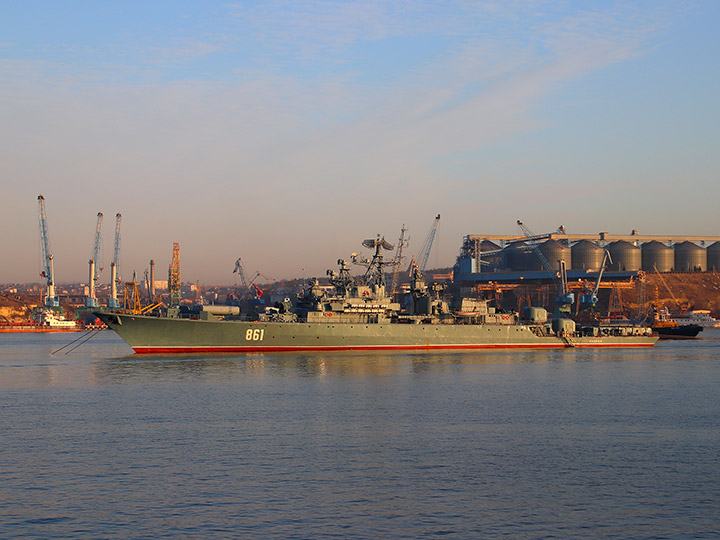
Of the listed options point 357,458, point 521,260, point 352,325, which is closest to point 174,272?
point 521,260

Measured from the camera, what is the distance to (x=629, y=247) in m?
197

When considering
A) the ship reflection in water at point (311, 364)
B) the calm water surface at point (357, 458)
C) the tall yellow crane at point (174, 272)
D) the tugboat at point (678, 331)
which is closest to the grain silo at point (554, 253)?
the tugboat at point (678, 331)

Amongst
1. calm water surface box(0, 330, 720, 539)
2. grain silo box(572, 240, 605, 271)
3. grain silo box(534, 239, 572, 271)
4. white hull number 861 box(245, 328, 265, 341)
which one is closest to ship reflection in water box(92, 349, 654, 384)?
white hull number 861 box(245, 328, 265, 341)

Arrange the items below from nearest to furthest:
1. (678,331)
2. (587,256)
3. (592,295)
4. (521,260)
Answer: (678,331)
(592,295)
(587,256)
(521,260)

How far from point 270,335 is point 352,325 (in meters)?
7.87

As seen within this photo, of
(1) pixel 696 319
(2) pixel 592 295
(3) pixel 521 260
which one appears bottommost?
(1) pixel 696 319

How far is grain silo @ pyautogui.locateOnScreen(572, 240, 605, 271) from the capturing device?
636 feet

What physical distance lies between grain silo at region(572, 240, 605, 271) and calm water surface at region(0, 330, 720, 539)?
496 feet

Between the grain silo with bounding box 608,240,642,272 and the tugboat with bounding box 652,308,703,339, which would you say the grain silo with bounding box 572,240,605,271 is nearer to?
the grain silo with bounding box 608,240,642,272

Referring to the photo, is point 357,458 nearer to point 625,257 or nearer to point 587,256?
point 587,256

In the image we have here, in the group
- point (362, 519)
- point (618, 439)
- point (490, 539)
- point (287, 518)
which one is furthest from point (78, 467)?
point (618, 439)

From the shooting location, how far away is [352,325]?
6950 cm

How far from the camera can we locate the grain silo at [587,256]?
7628 inches

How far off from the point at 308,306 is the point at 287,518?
52482 millimetres
